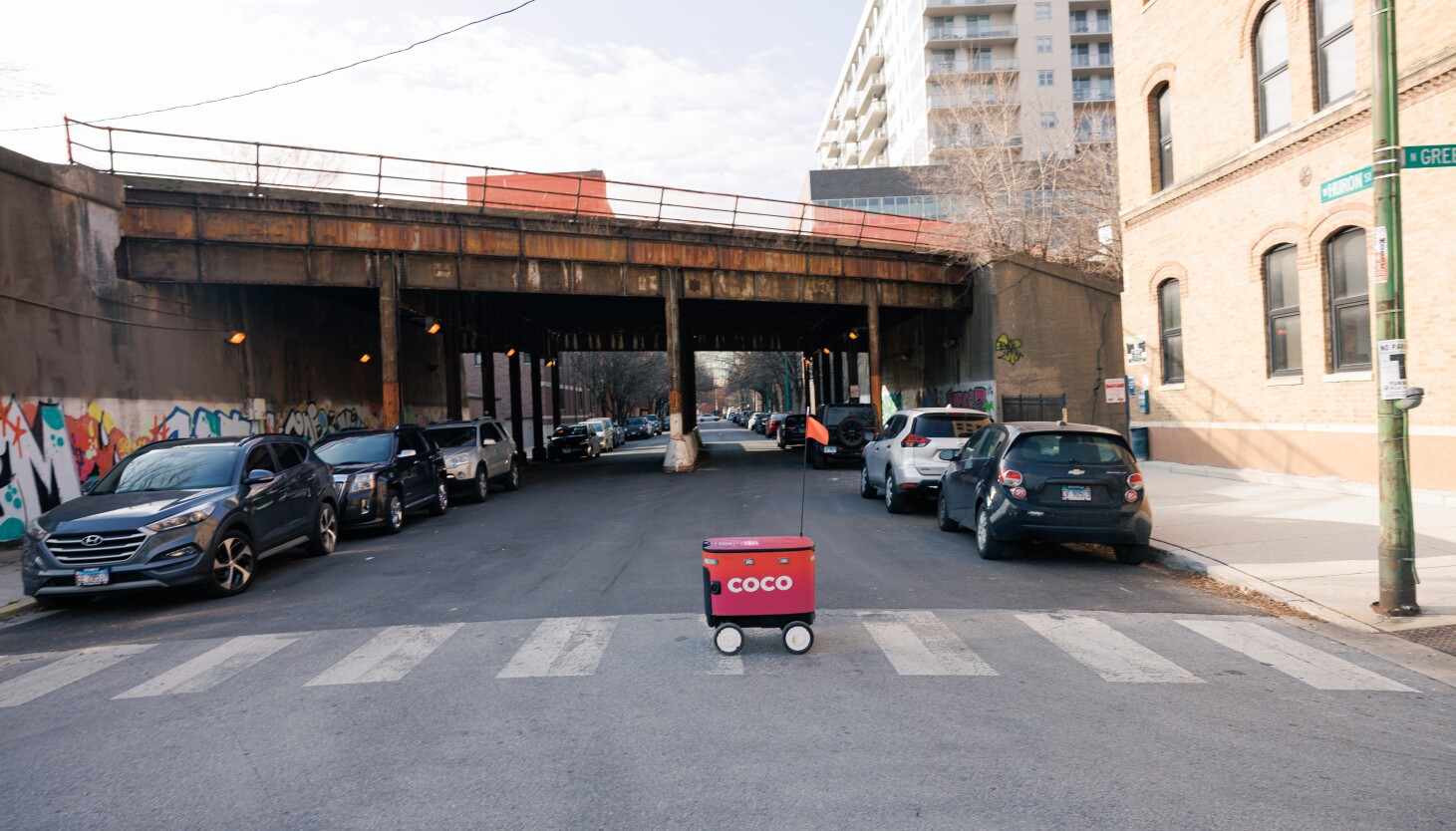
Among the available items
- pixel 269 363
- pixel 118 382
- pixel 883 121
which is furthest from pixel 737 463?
pixel 883 121

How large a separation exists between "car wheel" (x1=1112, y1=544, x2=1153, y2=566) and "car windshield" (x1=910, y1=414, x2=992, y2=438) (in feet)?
15.6

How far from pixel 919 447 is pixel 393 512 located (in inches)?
334

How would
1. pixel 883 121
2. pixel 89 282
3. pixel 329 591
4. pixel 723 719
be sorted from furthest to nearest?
pixel 883 121 < pixel 89 282 < pixel 329 591 < pixel 723 719

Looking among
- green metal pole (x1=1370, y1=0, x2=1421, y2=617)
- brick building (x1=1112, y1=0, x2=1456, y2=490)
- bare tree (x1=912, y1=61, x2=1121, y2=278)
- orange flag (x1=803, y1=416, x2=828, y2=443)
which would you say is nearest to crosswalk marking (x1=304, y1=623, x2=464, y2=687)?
orange flag (x1=803, y1=416, x2=828, y2=443)

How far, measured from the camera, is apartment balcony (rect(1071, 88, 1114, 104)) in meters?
71.6

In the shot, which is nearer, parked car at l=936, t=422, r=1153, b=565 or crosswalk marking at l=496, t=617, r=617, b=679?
crosswalk marking at l=496, t=617, r=617, b=679

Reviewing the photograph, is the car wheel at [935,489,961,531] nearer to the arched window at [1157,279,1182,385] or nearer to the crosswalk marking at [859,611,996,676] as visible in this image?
the crosswalk marking at [859,611,996,676]

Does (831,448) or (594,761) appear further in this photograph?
(831,448)

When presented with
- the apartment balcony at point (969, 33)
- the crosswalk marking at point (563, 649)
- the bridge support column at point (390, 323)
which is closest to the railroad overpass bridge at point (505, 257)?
the bridge support column at point (390, 323)

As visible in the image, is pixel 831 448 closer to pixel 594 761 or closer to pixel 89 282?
pixel 89 282

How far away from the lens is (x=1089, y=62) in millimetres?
71812

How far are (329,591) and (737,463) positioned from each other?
836 inches

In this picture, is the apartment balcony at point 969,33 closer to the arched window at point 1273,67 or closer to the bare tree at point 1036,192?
the bare tree at point 1036,192

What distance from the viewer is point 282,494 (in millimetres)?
11617
